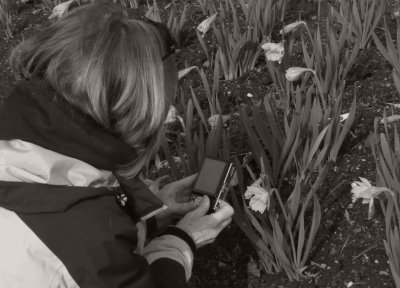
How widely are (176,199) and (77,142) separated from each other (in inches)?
27.6

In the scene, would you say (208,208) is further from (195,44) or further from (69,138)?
(195,44)

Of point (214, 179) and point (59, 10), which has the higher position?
point (59, 10)

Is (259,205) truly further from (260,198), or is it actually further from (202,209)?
(202,209)

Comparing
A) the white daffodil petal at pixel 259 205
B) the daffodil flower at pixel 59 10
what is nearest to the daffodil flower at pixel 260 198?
the white daffodil petal at pixel 259 205

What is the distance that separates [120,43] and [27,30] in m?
2.67

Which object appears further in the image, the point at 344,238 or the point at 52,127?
the point at 344,238

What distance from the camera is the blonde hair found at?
1.32 m

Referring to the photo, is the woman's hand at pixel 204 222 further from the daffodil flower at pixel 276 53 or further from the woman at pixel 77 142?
the daffodil flower at pixel 276 53

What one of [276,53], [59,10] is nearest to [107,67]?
[276,53]

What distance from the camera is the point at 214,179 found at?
179 centimetres

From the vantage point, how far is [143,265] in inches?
56.3

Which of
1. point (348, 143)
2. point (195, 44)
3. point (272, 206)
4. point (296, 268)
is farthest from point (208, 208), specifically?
point (195, 44)

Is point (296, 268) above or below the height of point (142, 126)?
below

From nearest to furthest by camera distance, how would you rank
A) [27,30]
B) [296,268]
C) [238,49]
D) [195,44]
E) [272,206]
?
1. [272,206]
2. [296,268]
3. [238,49]
4. [195,44]
5. [27,30]
